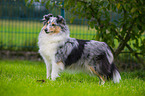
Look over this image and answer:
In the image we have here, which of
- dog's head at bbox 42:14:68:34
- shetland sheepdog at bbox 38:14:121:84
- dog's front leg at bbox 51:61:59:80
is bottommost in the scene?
dog's front leg at bbox 51:61:59:80

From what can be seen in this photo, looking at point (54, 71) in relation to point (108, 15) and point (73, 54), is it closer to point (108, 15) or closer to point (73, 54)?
point (73, 54)

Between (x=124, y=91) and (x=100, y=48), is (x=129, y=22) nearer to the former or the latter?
(x=100, y=48)

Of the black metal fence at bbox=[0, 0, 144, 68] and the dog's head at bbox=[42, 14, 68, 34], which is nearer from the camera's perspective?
the dog's head at bbox=[42, 14, 68, 34]

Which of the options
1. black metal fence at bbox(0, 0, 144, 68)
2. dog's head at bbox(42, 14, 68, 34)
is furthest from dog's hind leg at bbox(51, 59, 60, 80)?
black metal fence at bbox(0, 0, 144, 68)

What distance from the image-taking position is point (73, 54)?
4145 millimetres

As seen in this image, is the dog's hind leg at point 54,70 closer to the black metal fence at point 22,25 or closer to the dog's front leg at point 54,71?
the dog's front leg at point 54,71

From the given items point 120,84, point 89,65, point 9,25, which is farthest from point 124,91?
point 9,25

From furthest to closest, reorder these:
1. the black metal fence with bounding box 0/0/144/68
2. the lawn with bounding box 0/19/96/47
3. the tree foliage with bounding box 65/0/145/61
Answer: the lawn with bounding box 0/19/96/47 → the black metal fence with bounding box 0/0/144/68 → the tree foliage with bounding box 65/0/145/61

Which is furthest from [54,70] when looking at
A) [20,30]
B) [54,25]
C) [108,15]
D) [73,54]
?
[20,30]

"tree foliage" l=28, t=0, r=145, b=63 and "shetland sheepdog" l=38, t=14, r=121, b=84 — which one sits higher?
"tree foliage" l=28, t=0, r=145, b=63

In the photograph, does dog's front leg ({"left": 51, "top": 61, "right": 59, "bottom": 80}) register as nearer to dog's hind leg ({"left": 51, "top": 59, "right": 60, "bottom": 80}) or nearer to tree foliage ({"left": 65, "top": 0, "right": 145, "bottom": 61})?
dog's hind leg ({"left": 51, "top": 59, "right": 60, "bottom": 80})

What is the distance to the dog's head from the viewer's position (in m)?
4.14

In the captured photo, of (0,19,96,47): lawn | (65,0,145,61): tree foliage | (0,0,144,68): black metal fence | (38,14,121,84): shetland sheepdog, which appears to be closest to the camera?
(38,14,121,84): shetland sheepdog

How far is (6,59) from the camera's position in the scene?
711 cm
